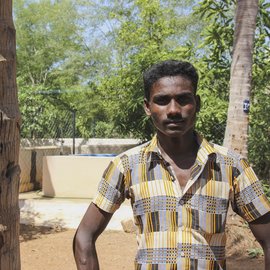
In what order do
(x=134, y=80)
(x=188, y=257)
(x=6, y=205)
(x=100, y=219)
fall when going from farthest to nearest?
(x=134, y=80) < (x=6, y=205) < (x=100, y=219) < (x=188, y=257)

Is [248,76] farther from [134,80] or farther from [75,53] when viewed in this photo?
[75,53]

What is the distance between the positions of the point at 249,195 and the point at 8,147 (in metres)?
1.36

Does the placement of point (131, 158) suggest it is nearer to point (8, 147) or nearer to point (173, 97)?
point (173, 97)

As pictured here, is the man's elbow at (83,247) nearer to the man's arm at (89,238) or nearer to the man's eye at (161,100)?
the man's arm at (89,238)

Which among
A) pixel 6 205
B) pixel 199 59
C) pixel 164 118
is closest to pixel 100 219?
pixel 164 118

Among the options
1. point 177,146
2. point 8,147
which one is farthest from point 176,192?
point 8,147

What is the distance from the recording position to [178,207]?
1.52 meters

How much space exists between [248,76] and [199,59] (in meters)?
2.23

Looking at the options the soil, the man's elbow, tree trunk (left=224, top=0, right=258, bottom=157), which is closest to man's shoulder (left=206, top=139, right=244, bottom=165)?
the man's elbow

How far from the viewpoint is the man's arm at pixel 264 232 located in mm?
1552

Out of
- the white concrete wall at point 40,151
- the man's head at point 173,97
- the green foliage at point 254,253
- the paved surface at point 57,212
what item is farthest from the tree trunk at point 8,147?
the white concrete wall at point 40,151

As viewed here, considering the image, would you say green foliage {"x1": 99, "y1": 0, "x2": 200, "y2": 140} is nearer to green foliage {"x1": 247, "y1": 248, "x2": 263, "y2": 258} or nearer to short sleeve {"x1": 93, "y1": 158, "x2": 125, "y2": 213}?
green foliage {"x1": 247, "y1": 248, "x2": 263, "y2": 258}

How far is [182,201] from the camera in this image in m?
1.52

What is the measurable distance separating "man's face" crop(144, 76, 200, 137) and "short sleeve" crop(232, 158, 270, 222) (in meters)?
0.24
